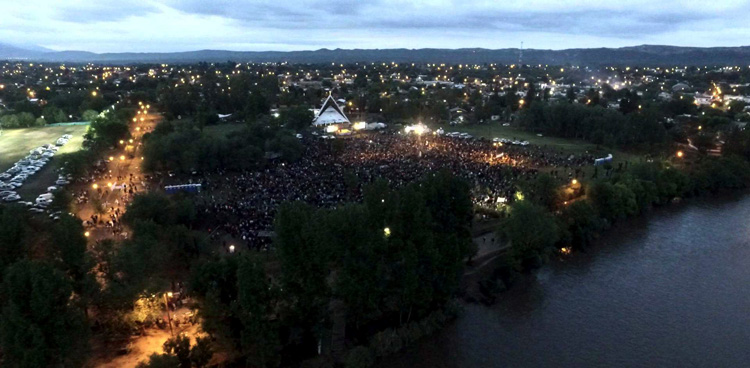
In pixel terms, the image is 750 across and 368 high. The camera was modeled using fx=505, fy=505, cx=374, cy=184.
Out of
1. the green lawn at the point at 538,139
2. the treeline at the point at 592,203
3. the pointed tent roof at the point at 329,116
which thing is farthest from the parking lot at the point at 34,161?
the green lawn at the point at 538,139

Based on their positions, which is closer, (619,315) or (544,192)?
(619,315)

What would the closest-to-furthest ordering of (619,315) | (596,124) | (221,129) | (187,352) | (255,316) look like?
(255,316)
(187,352)
(619,315)
(596,124)
(221,129)

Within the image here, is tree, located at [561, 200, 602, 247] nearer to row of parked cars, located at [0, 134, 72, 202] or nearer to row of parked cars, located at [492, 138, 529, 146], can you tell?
row of parked cars, located at [492, 138, 529, 146]

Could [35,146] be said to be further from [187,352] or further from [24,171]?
[187,352]

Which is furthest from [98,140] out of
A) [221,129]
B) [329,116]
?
[329,116]

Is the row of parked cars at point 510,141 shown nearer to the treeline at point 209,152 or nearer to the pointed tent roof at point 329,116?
the pointed tent roof at point 329,116
